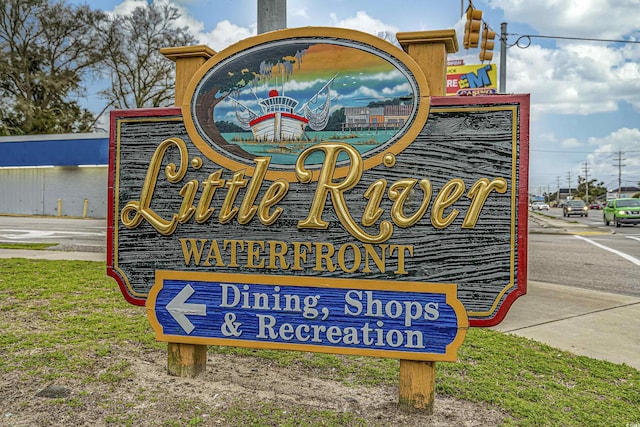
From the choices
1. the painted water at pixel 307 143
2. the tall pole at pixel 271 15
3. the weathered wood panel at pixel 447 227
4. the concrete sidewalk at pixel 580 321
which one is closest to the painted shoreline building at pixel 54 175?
the concrete sidewalk at pixel 580 321

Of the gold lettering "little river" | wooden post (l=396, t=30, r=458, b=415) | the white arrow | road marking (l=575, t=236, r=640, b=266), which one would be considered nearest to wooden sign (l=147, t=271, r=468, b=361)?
the white arrow

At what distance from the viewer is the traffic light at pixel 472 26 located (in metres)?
11.1

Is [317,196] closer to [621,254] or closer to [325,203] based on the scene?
[325,203]

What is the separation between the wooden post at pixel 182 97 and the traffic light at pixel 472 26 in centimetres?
897

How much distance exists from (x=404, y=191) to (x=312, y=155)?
0.64m

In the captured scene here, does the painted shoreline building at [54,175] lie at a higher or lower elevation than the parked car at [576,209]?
higher

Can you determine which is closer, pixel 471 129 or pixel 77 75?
pixel 471 129

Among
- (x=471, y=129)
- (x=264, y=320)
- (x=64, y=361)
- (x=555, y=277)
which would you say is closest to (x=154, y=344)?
(x=64, y=361)

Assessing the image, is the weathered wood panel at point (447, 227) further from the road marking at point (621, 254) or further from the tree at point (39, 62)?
the tree at point (39, 62)

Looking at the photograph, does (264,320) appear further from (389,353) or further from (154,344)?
(154,344)

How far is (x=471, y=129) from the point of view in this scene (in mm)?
3111

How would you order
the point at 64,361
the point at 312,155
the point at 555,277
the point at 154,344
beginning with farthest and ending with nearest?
the point at 555,277, the point at 154,344, the point at 64,361, the point at 312,155

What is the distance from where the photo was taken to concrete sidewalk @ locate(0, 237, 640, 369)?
4.94 metres

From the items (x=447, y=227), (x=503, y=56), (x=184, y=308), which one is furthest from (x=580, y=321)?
(x=503, y=56)
